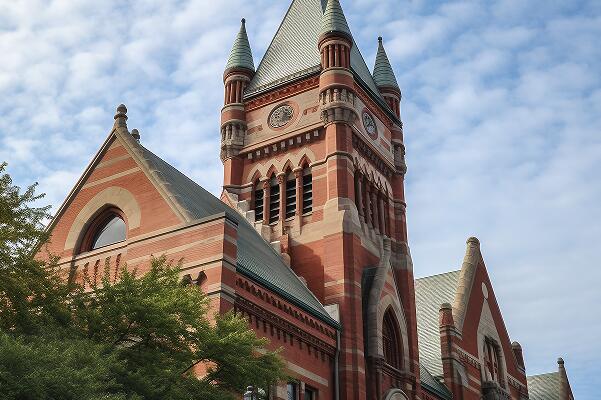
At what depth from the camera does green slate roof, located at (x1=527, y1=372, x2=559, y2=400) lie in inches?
2102

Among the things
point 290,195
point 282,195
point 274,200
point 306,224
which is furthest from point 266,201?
point 306,224

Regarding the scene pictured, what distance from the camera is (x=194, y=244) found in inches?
984

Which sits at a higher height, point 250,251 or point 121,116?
point 121,116

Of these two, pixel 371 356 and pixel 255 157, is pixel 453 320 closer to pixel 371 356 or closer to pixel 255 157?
pixel 371 356

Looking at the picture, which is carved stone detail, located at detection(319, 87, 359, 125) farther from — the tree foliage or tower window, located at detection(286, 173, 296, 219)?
the tree foliage

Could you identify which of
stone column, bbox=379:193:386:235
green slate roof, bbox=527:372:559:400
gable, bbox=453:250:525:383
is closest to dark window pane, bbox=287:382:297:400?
stone column, bbox=379:193:386:235

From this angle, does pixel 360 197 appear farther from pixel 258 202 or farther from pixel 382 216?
pixel 258 202

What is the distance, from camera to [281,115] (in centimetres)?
3994

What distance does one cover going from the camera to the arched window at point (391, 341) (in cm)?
3459

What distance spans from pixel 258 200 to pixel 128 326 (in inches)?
823

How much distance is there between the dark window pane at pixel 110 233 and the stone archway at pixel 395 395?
12222 millimetres

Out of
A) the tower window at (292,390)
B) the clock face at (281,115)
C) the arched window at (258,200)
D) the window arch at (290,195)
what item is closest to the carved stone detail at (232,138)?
the clock face at (281,115)

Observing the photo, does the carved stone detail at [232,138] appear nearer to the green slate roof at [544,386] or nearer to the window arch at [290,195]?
the window arch at [290,195]

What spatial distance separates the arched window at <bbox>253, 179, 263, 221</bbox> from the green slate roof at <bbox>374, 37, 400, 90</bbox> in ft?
34.3
